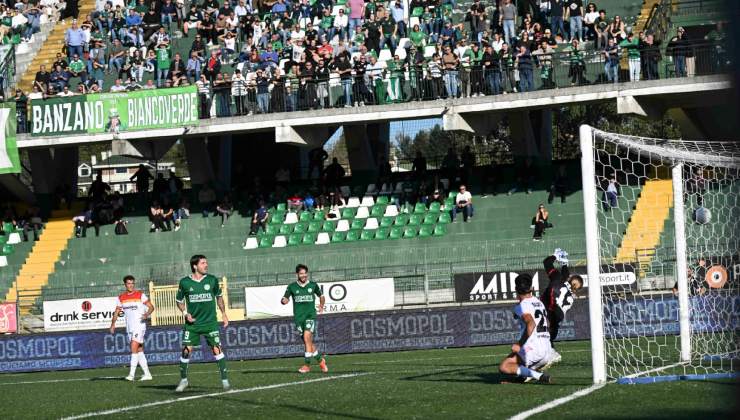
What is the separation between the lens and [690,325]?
16609 millimetres

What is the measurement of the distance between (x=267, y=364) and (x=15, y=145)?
55.7ft

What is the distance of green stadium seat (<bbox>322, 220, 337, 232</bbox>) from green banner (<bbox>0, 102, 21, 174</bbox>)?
32.0 feet

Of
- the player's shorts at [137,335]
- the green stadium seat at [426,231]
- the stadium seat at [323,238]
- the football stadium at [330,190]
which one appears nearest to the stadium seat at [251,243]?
the football stadium at [330,190]

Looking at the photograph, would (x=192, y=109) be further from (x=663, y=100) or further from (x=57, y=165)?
(x=663, y=100)

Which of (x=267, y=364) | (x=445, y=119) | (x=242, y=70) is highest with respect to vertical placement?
(x=242, y=70)

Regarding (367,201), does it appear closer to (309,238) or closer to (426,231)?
(309,238)

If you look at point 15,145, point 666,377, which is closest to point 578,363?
point 666,377

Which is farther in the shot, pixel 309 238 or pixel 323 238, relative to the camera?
pixel 309 238

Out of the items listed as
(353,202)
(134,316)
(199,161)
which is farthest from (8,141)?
(134,316)

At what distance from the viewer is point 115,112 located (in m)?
34.4

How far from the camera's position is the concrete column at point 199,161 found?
3769cm

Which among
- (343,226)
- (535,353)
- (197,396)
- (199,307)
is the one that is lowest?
(197,396)

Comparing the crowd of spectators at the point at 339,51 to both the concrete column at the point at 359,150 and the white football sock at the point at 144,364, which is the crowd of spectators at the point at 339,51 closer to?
the concrete column at the point at 359,150

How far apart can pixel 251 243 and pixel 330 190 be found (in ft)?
10.9
